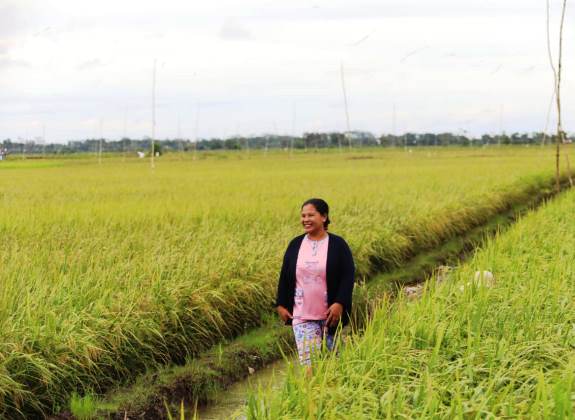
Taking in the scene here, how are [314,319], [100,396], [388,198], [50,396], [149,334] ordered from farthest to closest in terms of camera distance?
[388,198] → [149,334] → [100,396] → [50,396] → [314,319]

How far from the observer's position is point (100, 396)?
4895mm

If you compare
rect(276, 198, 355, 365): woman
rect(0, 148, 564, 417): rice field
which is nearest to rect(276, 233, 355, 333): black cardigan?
rect(276, 198, 355, 365): woman

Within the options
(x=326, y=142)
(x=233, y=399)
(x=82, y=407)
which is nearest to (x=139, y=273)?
(x=233, y=399)

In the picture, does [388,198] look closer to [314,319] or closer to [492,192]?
[492,192]

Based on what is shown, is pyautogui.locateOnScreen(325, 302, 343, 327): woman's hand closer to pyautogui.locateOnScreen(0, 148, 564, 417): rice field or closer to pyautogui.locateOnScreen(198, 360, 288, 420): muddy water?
pyautogui.locateOnScreen(198, 360, 288, 420): muddy water

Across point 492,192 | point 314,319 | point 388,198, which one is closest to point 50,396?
point 314,319

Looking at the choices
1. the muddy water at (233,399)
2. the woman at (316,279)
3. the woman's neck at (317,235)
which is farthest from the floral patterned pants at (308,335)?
the muddy water at (233,399)

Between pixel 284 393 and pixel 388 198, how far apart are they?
34.7ft

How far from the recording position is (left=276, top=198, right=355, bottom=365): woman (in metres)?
4.03

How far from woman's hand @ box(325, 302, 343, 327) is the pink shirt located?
59 millimetres

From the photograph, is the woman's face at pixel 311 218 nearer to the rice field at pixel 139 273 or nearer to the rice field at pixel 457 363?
the rice field at pixel 457 363

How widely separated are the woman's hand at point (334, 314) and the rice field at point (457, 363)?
161mm

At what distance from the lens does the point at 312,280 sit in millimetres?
4074

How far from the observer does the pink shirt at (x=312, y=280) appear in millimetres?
4062
